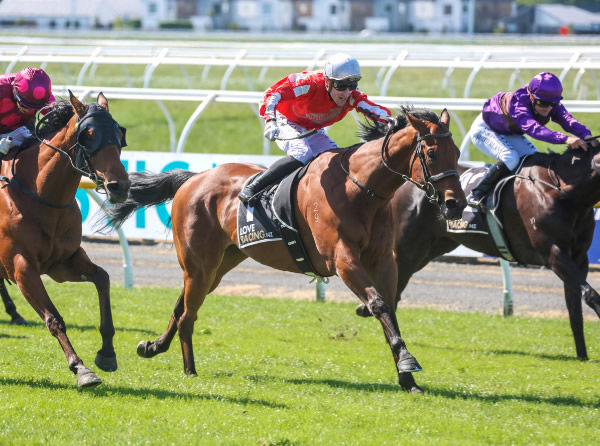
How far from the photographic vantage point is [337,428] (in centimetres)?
481

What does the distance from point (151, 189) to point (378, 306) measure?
2.41 m

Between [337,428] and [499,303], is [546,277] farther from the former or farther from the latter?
[337,428]

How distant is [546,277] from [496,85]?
17814mm

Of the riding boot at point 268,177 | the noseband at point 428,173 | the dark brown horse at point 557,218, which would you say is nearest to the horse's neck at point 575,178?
the dark brown horse at point 557,218

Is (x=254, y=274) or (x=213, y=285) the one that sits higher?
(x=213, y=285)

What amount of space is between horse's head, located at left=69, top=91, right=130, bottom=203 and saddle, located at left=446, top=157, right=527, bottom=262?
10.5 ft

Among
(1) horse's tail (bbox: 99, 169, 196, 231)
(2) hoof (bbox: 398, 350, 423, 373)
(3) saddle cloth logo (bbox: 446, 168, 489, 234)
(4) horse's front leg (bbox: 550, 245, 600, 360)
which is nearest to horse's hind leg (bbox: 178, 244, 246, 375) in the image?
(1) horse's tail (bbox: 99, 169, 196, 231)

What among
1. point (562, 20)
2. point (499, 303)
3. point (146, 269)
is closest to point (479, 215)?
point (499, 303)

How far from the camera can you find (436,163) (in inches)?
208

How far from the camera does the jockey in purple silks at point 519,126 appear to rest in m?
7.01

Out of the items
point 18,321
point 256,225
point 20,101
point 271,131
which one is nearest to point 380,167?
point 271,131

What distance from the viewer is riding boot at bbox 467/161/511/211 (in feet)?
24.4

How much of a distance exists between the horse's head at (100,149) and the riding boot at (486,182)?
10.3 ft

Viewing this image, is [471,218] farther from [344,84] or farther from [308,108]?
[344,84]
